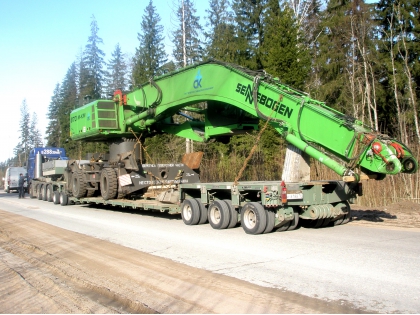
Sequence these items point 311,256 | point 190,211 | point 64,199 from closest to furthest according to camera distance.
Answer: point 311,256
point 190,211
point 64,199

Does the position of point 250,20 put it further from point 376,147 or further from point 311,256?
point 311,256

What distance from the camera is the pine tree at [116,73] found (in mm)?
71113

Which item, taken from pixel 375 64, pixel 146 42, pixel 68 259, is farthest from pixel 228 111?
pixel 146 42

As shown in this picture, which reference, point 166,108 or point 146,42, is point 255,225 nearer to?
point 166,108

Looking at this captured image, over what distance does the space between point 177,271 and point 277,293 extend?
6.50 feet

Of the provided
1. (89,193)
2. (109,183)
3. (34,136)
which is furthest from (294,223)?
(34,136)

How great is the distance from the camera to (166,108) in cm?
1433

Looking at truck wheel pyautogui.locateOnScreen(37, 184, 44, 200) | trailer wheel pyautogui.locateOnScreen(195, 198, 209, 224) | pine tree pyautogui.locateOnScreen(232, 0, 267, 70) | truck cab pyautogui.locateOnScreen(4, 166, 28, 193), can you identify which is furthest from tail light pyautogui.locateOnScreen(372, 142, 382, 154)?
truck cab pyautogui.locateOnScreen(4, 166, 28, 193)

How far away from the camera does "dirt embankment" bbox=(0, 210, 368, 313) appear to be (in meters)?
5.50

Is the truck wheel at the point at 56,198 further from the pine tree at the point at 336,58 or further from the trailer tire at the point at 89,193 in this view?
the pine tree at the point at 336,58

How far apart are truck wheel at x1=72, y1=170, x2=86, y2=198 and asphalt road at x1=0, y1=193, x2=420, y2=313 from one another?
6.05 metres

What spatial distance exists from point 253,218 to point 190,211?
2.64m

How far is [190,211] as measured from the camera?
12.9 metres

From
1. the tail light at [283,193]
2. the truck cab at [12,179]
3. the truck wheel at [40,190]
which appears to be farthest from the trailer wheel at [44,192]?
the tail light at [283,193]
